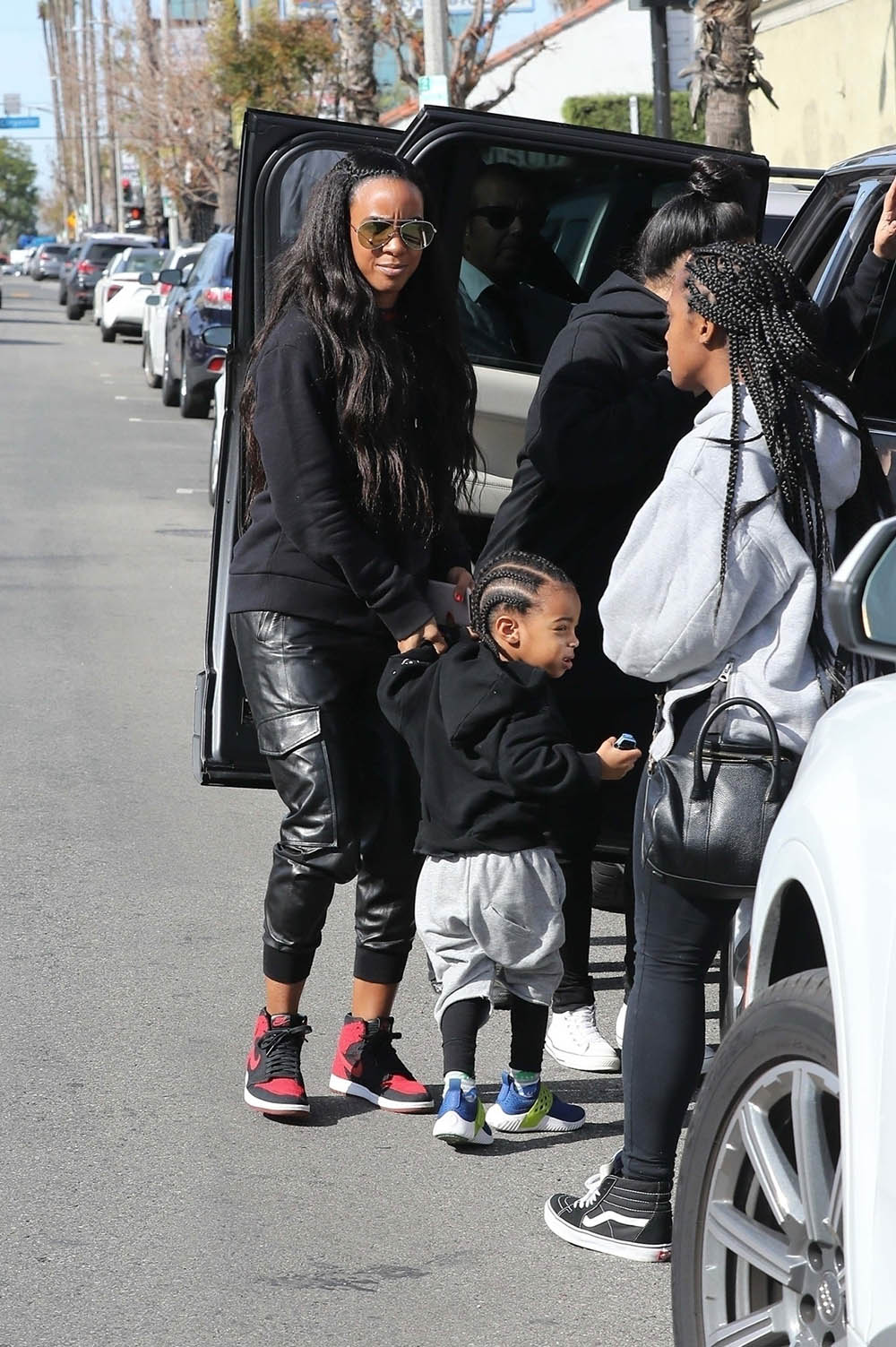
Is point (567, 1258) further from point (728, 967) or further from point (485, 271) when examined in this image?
point (485, 271)

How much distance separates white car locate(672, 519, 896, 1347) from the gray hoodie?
→ 45 cm

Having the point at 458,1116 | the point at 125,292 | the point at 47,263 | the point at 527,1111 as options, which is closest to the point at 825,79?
the point at 125,292

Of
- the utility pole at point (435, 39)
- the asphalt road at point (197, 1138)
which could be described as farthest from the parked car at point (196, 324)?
the asphalt road at point (197, 1138)

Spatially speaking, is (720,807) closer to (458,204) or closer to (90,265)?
(458,204)

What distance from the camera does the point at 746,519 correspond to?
3189 millimetres

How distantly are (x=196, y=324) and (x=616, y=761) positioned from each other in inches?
583

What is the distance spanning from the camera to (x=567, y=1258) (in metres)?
3.64

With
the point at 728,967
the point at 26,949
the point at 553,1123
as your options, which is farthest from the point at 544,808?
the point at 26,949

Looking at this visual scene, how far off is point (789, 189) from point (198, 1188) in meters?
5.92

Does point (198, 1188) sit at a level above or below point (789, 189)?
below

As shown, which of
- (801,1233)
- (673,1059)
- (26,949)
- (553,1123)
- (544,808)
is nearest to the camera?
(801,1233)

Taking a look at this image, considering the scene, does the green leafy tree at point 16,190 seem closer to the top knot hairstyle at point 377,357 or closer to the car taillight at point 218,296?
the car taillight at point 218,296

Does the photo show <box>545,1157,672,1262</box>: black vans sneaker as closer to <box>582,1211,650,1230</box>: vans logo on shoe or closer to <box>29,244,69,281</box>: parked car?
<box>582,1211,650,1230</box>: vans logo on shoe

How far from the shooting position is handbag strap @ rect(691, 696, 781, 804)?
10.3 ft
